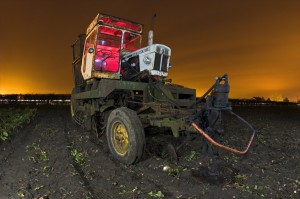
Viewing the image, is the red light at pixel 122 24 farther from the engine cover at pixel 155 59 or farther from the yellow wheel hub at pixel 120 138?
→ the yellow wheel hub at pixel 120 138

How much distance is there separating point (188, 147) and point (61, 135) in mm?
4099

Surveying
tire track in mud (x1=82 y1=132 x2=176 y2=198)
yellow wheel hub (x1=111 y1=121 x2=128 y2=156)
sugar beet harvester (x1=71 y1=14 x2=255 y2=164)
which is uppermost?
sugar beet harvester (x1=71 y1=14 x2=255 y2=164)

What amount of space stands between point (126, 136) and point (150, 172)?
945 mm

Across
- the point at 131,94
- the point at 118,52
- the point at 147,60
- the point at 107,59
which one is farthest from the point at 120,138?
the point at 118,52

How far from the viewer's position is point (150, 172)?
481 cm

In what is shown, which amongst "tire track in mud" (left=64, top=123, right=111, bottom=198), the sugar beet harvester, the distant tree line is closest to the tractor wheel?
the sugar beet harvester

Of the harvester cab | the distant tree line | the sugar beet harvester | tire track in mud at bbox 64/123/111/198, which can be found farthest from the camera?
the distant tree line

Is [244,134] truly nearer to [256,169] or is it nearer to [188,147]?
[188,147]

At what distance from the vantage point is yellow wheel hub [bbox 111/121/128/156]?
5.42 m

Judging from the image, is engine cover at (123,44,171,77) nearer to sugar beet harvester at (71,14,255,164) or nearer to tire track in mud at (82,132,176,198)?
sugar beet harvester at (71,14,255,164)

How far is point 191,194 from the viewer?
3881 mm

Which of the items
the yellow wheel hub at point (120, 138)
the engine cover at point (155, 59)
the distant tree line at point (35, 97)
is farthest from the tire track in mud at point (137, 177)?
the distant tree line at point (35, 97)

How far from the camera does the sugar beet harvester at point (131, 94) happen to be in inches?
191

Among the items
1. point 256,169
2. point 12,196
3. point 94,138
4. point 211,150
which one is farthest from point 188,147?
point 12,196
